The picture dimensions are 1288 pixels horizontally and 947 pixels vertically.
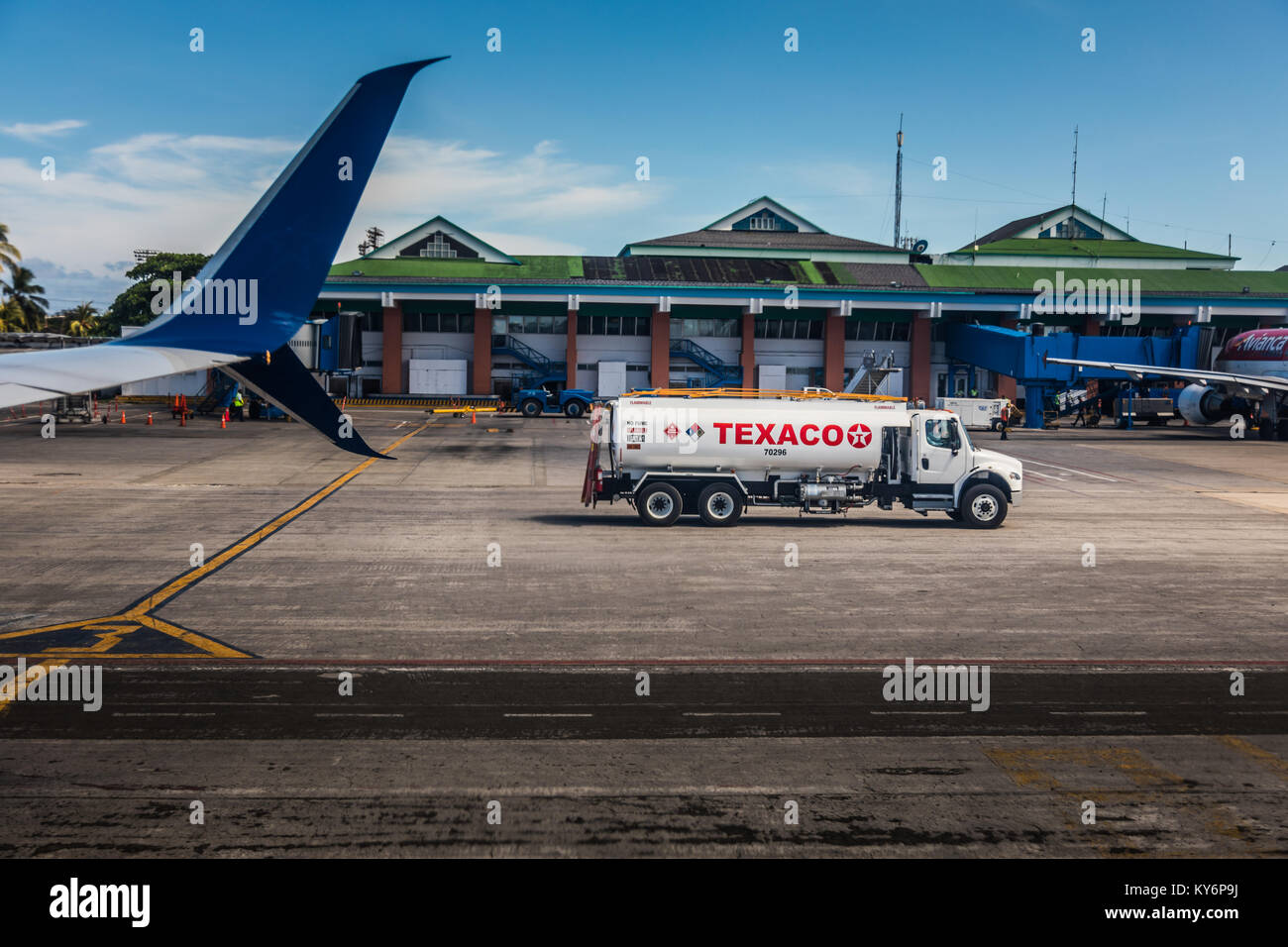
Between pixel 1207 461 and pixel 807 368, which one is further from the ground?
pixel 807 368

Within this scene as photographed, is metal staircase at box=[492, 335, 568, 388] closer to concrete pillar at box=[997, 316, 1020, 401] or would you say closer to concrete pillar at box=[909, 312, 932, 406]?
concrete pillar at box=[909, 312, 932, 406]

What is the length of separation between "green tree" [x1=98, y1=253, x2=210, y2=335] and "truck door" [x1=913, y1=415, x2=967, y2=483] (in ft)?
341

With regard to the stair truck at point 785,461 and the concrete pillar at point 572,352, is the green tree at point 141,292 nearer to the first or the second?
the concrete pillar at point 572,352

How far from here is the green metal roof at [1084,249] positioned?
102562 mm

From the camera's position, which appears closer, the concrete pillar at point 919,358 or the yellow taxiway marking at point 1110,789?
the yellow taxiway marking at point 1110,789

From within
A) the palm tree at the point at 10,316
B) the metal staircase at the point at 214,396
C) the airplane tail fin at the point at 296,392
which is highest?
the palm tree at the point at 10,316

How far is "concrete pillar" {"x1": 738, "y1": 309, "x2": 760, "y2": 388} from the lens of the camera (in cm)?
8544

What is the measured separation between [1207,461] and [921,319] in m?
42.2

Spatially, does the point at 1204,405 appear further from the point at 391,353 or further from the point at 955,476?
the point at 391,353

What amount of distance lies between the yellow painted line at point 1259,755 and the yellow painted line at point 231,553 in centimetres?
1581

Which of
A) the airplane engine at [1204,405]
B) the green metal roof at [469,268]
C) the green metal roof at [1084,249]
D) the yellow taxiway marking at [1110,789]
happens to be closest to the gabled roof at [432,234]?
the green metal roof at [469,268]
